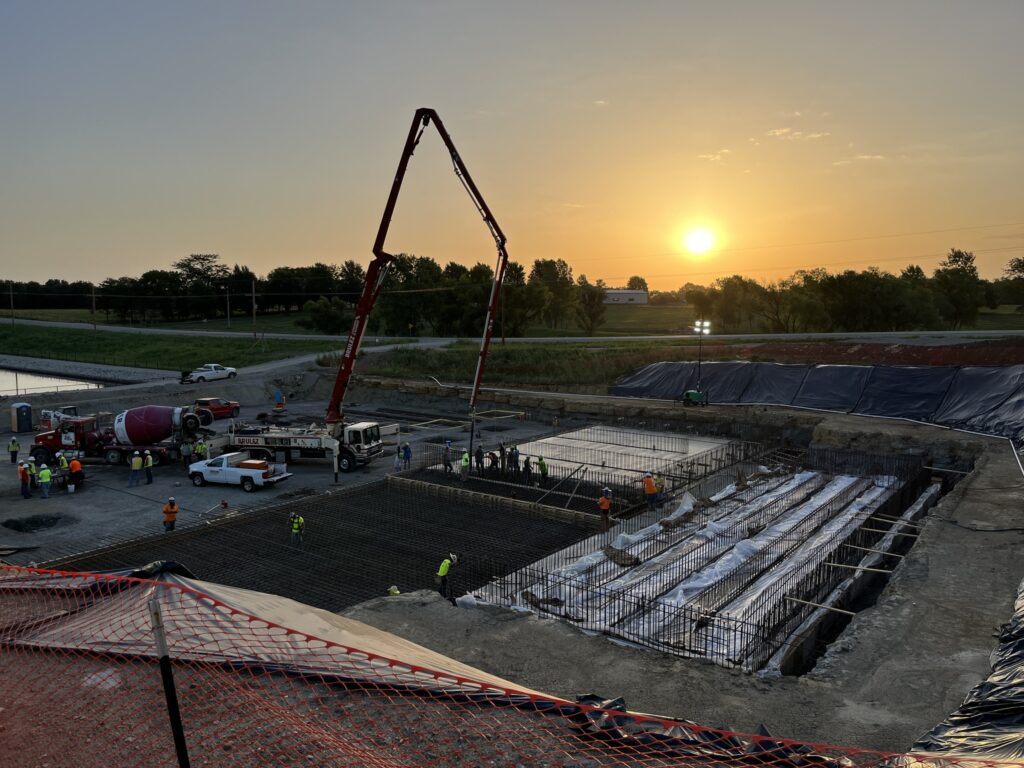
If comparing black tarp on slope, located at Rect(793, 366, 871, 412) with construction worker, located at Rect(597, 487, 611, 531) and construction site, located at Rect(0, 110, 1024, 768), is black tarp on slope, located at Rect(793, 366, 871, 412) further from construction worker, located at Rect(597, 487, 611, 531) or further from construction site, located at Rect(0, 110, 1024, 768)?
construction worker, located at Rect(597, 487, 611, 531)

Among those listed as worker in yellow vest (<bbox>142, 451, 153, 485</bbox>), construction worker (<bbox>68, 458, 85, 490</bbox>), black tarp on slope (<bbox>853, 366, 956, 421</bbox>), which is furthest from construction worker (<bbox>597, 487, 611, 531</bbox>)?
black tarp on slope (<bbox>853, 366, 956, 421</bbox>)

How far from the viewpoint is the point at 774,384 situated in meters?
40.1

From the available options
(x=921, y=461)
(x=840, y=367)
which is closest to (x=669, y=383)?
(x=840, y=367)

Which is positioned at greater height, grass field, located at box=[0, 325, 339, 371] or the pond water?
grass field, located at box=[0, 325, 339, 371]

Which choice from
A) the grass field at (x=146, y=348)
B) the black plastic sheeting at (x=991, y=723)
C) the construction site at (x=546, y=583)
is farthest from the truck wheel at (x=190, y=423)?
the black plastic sheeting at (x=991, y=723)

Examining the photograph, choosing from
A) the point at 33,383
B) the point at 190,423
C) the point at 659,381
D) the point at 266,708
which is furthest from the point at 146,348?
the point at 266,708

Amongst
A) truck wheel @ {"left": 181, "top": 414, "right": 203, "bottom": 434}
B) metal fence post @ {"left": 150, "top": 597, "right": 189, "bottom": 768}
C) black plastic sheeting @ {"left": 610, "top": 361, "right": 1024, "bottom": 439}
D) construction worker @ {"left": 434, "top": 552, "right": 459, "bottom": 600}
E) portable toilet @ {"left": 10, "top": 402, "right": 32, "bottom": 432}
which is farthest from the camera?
portable toilet @ {"left": 10, "top": 402, "right": 32, "bottom": 432}

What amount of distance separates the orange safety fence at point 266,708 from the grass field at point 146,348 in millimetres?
56555

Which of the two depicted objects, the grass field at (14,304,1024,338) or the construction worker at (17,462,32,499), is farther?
the grass field at (14,304,1024,338)

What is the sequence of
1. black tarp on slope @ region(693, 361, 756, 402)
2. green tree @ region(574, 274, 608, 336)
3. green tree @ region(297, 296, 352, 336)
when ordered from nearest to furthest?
black tarp on slope @ region(693, 361, 756, 402)
green tree @ region(297, 296, 352, 336)
green tree @ region(574, 274, 608, 336)

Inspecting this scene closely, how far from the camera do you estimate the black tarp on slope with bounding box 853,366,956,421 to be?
114 ft

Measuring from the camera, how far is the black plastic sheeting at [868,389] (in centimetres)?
3209

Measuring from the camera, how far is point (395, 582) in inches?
681

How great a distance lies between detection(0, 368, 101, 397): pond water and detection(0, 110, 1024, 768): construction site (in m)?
13.3
